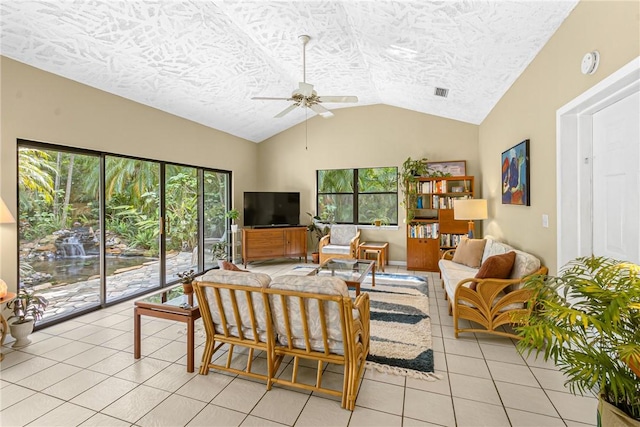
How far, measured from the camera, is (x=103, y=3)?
271 cm

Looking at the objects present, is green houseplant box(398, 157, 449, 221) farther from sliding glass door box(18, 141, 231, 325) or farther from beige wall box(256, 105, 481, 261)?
sliding glass door box(18, 141, 231, 325)

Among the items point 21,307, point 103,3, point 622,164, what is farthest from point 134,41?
point 622,164

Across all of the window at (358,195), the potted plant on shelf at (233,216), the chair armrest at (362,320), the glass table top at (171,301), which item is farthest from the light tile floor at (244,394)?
the window at (358,195)

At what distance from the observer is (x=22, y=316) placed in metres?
2.92

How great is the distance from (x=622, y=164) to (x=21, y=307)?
5.26 metres

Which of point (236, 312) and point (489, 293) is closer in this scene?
point (236, 312)

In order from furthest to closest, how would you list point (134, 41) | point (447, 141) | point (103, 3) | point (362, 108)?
point (362, 108) → point (447, 141) → point (134, 41) → point (103, 3)

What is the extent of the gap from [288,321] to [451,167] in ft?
16.4

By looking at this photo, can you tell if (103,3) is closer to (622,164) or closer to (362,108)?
(622,164)

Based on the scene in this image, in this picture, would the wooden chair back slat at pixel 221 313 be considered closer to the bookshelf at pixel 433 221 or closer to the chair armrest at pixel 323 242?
the chair armrest at pixel 323 242

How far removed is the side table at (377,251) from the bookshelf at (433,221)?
50cm

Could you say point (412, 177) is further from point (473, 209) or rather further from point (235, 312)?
point (235, 312)

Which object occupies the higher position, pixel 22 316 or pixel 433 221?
pixel 433 221

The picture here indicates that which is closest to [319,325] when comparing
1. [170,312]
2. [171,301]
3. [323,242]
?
[170,312]
